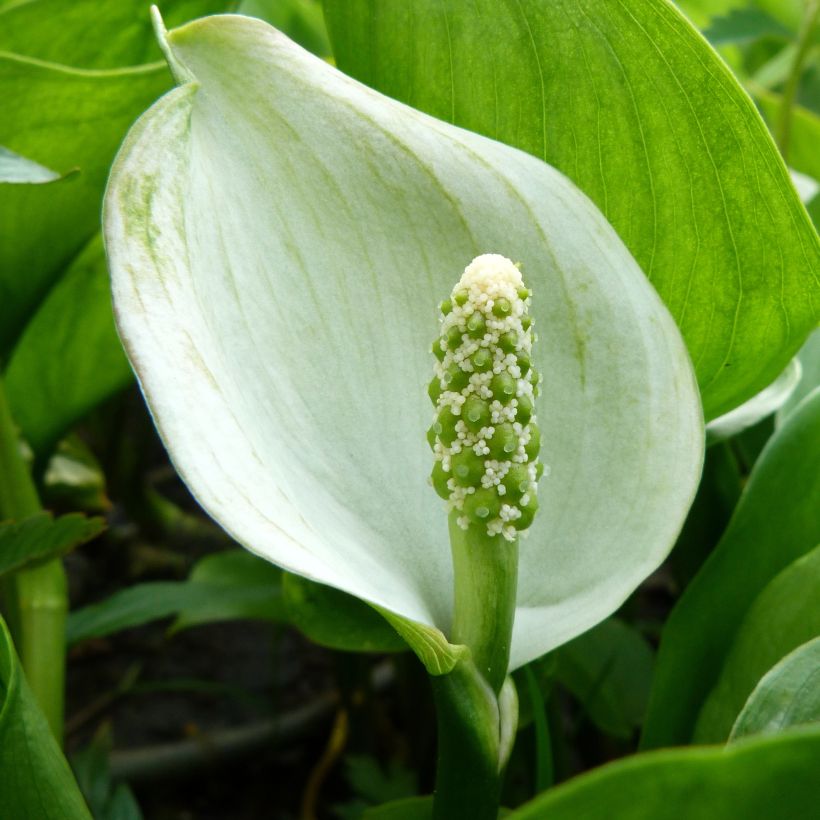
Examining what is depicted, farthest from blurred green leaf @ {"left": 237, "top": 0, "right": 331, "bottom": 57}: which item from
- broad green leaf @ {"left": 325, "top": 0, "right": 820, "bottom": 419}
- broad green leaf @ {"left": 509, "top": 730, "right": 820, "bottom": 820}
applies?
broad green leaf @ {"left": 509, "top": 730, "right": 820, "bottom": 820}

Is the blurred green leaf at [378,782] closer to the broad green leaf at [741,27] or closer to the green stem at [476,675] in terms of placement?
the green stem at [476,675]

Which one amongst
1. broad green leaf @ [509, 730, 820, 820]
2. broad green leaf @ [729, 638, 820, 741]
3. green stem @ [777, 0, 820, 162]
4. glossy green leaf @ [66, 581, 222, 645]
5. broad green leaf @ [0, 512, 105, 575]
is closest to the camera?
broad green leaf @ [509, 730, 820, 820]

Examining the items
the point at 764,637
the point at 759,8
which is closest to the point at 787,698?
the point at 764,637

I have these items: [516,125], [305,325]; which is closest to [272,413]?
[305,325]

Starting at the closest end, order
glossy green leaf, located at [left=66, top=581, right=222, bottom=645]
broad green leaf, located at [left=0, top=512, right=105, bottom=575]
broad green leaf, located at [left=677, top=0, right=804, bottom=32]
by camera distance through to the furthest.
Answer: broad green leaf, located at [left=0, top=512, right=105, bottom=575] → glossy green leaf, located at [left=66, top=581, right=222, bottom=645] → broad green leaf, located at [left=677, top=0, right=804, bottom=32]

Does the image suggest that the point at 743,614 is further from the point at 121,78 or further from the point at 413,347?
the point at 121,78

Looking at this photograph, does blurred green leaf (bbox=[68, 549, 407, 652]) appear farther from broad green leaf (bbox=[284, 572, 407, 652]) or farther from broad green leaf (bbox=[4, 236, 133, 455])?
broad green leaf (bbox=[4, 236, 133, 455])

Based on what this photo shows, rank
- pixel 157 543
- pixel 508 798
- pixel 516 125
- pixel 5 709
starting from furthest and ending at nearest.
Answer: pixel 157 543
pixel 508 798
pixel 516 125
pixel 5 709
